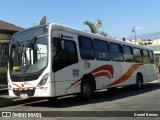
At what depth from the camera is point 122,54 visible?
18.7m

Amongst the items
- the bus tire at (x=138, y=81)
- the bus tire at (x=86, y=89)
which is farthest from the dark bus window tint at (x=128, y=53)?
the bus tire at (x=86, y=89)

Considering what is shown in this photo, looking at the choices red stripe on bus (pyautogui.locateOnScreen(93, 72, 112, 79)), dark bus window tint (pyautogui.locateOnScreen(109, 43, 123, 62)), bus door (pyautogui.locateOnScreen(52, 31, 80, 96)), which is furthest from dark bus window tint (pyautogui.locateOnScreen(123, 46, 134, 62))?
bus door (pyautogui.locateOnScreen(52, 31, 80, 96))

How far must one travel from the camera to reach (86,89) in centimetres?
1416

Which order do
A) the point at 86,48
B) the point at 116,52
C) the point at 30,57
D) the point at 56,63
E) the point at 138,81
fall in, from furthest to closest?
A: the point at 138,81 < the point at 116,52 < the point at 86,48 < the point at 30,57 < the point at 56,63

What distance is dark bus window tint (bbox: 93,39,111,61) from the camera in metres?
15.4

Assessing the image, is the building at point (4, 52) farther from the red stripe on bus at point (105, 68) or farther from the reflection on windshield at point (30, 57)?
the red stripe on bus at point (105, 68)

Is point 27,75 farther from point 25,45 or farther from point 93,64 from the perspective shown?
point 93,64

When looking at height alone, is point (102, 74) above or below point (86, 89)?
above

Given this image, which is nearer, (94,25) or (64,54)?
(64,54)

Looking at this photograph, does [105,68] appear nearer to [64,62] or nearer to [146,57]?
[64,62]

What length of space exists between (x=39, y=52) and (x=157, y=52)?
42.8 meters

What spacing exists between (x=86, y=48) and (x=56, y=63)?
2.66 meters

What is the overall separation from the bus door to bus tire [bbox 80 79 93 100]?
0.64m

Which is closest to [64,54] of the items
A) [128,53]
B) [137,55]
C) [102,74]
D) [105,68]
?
[102,74]
